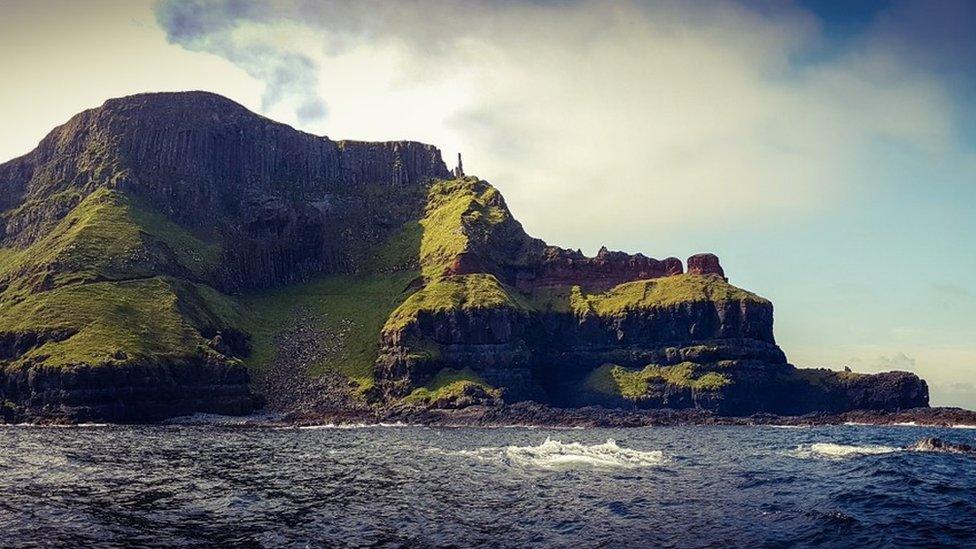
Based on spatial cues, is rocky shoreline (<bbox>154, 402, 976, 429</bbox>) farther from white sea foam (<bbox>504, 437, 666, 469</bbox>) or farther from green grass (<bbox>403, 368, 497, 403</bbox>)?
white sea foam (<bbox>504, 437, 666, 469</bbox>)

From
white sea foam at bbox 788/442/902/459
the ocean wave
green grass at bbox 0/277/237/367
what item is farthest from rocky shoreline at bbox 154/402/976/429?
white sea foam at bbox 788/442/902/459

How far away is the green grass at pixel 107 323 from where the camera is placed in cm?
15462

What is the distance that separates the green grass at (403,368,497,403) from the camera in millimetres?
187125

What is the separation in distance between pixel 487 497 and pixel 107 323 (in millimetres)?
145611

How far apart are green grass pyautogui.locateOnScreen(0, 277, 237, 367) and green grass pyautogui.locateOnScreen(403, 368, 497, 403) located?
5281 cm

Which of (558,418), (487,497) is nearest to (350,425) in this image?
(558,418)

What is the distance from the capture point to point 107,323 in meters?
169

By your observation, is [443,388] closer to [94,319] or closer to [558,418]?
[558,418]

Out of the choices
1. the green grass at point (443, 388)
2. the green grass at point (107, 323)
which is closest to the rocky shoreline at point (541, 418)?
the green grass at point (443, 388)

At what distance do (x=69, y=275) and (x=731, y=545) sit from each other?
653ft

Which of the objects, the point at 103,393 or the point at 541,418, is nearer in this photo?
the point at 103,393

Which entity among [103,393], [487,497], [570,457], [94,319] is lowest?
[487,497]

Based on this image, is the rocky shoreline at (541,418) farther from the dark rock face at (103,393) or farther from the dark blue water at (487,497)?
the dark blue water at (487,497)

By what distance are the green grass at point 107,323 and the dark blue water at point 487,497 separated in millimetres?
77044
